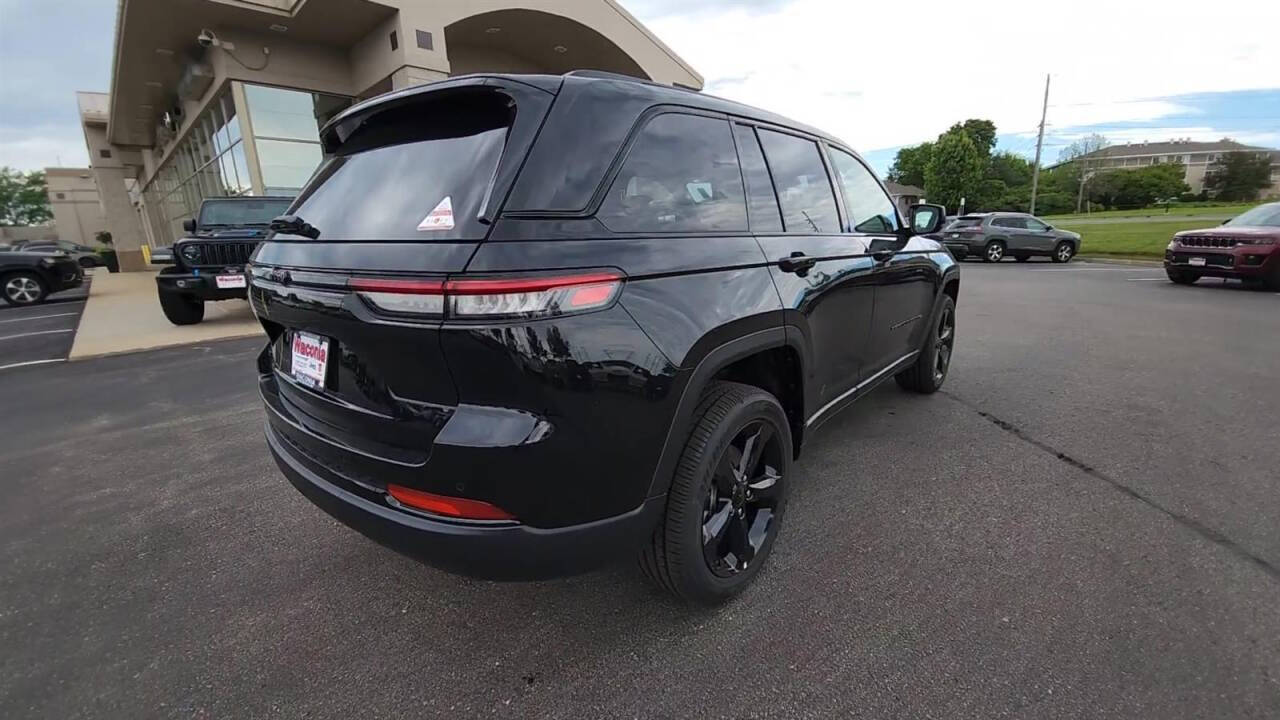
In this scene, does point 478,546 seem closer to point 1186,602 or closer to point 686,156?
point 686,156

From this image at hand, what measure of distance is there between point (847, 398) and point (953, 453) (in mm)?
976

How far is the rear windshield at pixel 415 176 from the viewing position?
5.49 ft

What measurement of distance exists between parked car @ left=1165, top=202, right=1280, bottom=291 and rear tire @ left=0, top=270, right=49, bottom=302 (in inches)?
907

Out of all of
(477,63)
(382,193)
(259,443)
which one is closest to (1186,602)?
(382,193)

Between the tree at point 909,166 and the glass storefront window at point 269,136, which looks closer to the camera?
the glass storefront window at point 269,136

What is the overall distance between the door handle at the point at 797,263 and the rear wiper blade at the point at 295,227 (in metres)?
1.69

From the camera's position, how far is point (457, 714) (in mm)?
1791

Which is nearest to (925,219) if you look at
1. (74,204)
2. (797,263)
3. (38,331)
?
(797,263)

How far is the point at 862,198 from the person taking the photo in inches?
135

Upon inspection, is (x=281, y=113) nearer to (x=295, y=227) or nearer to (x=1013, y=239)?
(x=295, y=227)

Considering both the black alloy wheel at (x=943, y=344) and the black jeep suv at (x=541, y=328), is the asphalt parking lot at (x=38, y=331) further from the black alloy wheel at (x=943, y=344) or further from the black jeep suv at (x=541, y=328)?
the black alloy wheel at (x=943, y=344)

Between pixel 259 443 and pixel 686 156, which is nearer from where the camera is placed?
pixel 686 156

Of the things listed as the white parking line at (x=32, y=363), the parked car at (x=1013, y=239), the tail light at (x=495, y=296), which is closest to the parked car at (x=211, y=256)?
the white parking line at (x=32, y=363)

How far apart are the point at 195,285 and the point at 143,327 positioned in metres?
1.83
